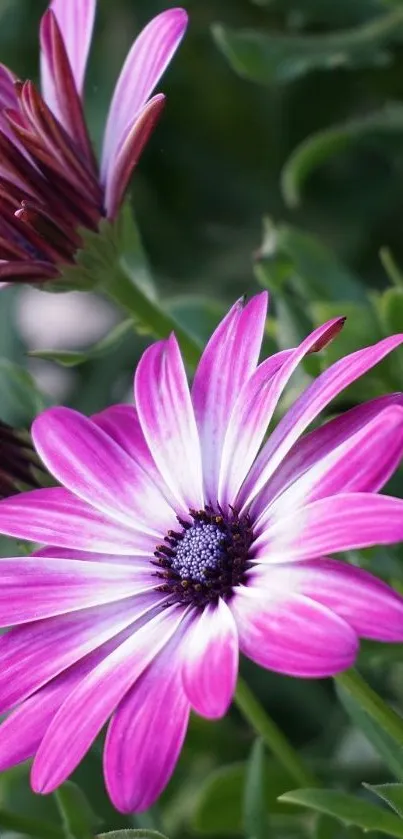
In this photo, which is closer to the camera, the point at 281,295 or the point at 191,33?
the point at 281,295

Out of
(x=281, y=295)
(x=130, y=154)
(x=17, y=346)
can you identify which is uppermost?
(x=130, y=154)

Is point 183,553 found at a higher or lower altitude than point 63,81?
lower

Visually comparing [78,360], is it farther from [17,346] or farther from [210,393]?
[17,346]

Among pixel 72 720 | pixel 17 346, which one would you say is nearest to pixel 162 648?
pixel 72 720

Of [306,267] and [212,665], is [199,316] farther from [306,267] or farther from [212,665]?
[212,665]

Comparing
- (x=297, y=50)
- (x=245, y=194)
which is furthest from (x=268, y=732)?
(x=245, y=194)

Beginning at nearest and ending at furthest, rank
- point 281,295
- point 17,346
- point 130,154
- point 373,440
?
point 373,440 → point 130,154 → point 281,295 → point 17,346

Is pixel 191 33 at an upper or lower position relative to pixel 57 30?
lower
